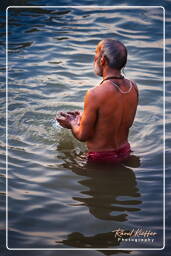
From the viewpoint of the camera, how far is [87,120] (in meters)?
4.91

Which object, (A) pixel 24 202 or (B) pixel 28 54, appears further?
(B) pixel 28 54

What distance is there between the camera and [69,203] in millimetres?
4816

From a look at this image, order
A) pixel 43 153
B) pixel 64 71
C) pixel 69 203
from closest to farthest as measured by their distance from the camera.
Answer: pixel 69 203, pixel 43 153, pixel 64 71

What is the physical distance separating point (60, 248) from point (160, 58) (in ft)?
15.5

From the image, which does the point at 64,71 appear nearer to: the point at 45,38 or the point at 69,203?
the point at 45,38

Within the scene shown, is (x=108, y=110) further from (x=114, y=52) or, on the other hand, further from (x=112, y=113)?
(x=114, y=52)

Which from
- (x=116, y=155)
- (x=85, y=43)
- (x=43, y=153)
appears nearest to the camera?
(x=116, y=155)

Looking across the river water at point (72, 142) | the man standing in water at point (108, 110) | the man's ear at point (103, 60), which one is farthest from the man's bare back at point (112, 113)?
the river water at point (72, 142)

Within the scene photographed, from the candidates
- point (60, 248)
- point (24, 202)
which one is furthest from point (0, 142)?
point (60, 248)

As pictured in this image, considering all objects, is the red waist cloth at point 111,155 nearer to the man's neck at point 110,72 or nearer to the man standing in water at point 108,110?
the man standing in water at point 108,110

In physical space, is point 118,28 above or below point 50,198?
above

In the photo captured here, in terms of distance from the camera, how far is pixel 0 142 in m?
6.00

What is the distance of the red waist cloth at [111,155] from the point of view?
5215 millimetres

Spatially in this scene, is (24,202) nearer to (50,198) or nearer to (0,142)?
(50,198)
